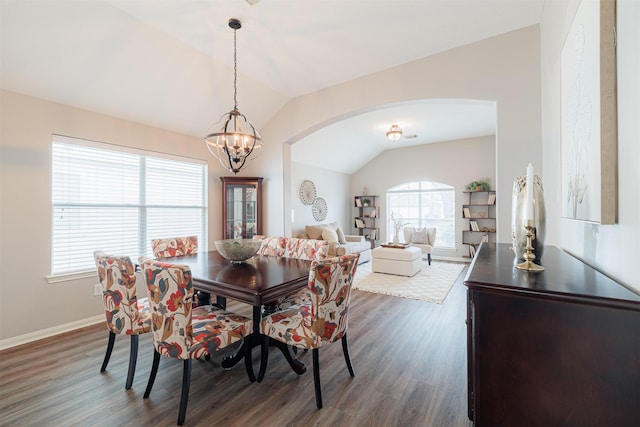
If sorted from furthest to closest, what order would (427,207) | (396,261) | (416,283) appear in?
(427,207) < (396,261) < (416,283)

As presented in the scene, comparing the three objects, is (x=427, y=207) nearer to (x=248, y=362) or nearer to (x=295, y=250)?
(x=295, y=250)

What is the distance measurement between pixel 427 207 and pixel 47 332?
769cm

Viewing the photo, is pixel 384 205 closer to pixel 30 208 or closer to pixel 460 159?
pixel 460 159

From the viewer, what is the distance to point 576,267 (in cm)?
128

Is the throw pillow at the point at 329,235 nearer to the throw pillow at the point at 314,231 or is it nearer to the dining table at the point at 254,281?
the throw pillow at the point at 314,231

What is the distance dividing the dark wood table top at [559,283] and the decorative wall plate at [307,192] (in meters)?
5.59

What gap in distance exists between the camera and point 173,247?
322 cm

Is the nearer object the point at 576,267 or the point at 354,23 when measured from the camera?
the point at 576,267

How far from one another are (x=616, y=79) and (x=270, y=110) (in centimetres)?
398

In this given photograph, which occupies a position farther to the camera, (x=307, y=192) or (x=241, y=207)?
(x=307, y=192)

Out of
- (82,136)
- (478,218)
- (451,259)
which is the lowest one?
(451,259)

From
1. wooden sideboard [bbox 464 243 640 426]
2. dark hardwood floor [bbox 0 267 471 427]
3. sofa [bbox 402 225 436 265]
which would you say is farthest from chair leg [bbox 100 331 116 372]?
sofa [bbox 402 225 436 265]

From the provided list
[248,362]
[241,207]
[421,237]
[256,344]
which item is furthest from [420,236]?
[248,362]

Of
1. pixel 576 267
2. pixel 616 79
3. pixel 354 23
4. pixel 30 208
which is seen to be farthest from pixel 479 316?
pixel 30 208
